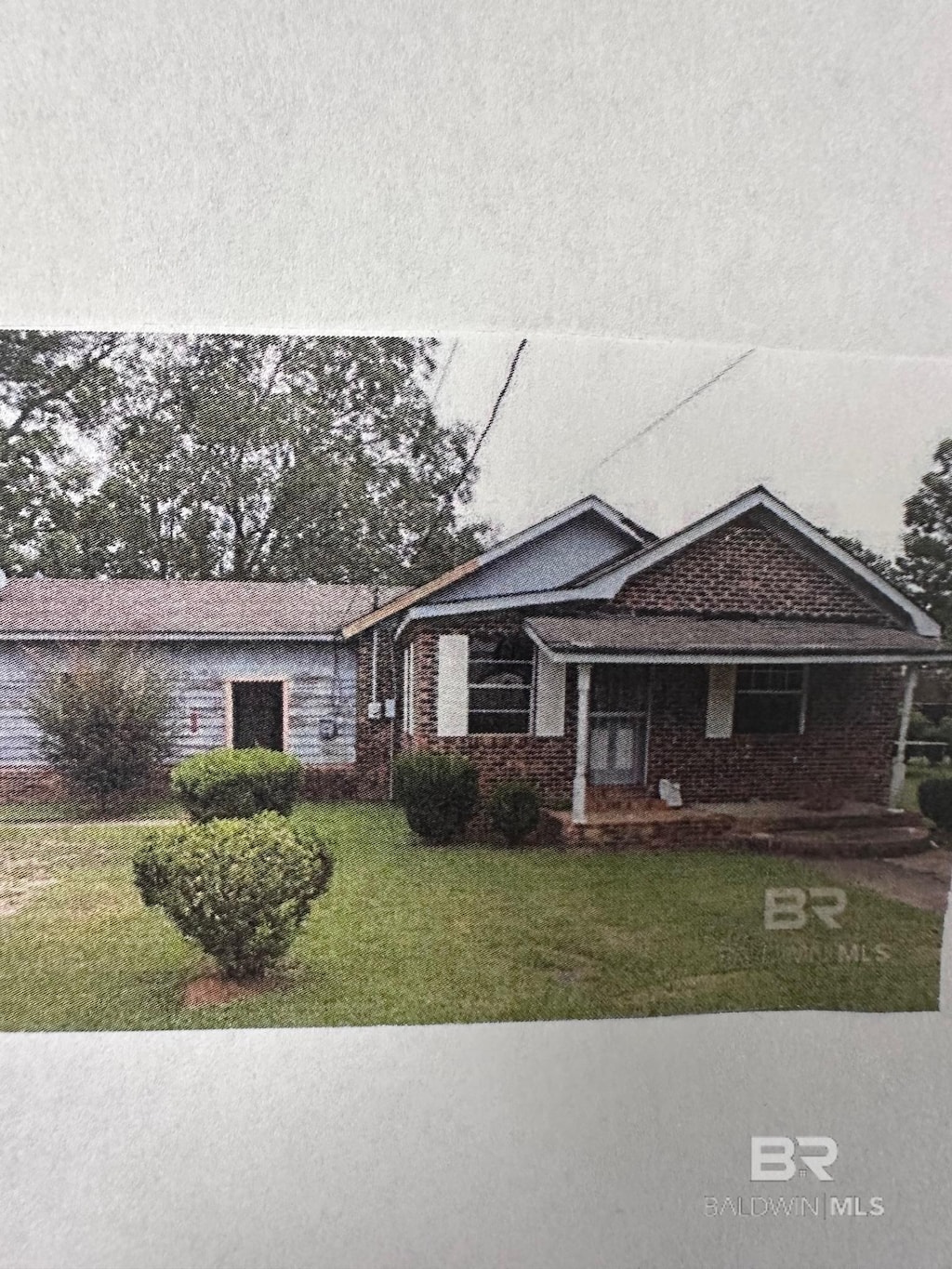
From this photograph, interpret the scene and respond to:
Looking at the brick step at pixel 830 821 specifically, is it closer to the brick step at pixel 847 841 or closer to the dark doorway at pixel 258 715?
the brick step at pixel 847 841

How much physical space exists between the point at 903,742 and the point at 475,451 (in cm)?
110

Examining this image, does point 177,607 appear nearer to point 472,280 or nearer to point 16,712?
point 16,712

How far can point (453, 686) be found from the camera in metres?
1.68

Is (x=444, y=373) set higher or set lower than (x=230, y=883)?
higher

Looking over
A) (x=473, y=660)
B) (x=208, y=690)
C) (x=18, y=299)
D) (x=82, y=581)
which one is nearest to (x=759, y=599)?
(x=473, y=660)

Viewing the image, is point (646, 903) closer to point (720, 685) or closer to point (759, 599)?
point (720, 685)

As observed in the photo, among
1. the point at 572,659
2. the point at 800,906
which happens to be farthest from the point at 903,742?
the point at 572,659

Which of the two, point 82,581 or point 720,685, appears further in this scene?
point 720,685

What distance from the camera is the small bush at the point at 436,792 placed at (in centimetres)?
168

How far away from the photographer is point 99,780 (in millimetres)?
1600

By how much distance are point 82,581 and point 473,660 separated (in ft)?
2.41

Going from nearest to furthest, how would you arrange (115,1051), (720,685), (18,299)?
1. (18,299)
2. (115,1051)
3. (720,685)
